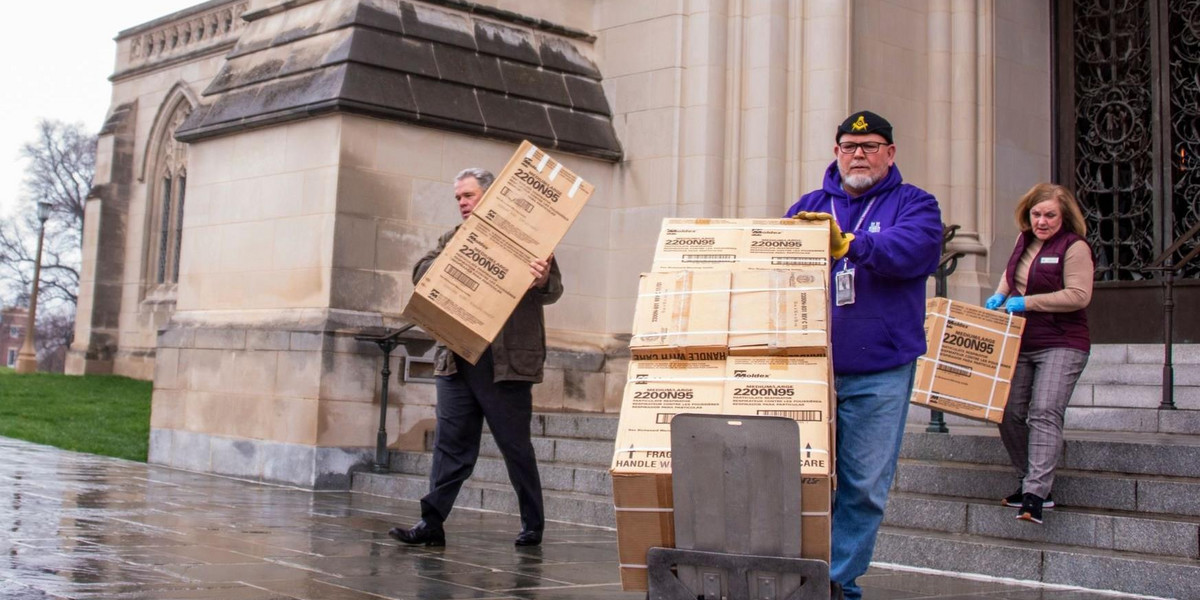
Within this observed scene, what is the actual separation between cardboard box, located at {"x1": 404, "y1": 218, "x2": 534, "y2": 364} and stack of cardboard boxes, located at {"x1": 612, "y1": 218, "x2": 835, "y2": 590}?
2.12 meters

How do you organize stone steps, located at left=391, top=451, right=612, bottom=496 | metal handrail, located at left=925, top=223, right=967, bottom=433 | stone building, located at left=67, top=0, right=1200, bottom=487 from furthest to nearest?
1. stone building, located at left=67, top=0, right=1200, bottom=487
2. stone steps, located at left=391, top=451, right=612, bottom=496
3. metal handrail, located at left=925, top=223, right=967, bottom=433

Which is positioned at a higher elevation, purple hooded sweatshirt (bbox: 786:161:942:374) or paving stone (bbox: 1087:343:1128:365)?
paving stone (bbox: 1087:343:1128:365)

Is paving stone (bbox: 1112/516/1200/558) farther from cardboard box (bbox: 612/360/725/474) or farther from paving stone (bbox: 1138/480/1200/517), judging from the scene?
cardboard box (bbox: 612/360/725/474)

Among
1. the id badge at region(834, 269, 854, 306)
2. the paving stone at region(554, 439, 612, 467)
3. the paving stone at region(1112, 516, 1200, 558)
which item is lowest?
the paving stone at region(1112, 516, 1200, 558)

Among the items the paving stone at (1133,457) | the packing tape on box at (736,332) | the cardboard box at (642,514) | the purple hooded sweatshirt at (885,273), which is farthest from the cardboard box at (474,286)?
the paving stone at (1133,457)

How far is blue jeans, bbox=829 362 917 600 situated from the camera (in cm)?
471

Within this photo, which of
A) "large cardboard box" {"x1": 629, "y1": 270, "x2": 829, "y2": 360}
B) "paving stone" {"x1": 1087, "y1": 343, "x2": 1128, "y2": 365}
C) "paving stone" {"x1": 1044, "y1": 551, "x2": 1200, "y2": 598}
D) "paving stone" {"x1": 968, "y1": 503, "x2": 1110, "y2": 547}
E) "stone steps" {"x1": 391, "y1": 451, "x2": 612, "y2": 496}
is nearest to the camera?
"large cardboard box" {"x1": 629, "y1": 270, "x2": 829, "y2": 360}

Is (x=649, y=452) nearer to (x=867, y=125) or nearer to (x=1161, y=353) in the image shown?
(x=867, y=125)

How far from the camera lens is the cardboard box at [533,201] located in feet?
21.4

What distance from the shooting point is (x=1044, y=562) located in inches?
254

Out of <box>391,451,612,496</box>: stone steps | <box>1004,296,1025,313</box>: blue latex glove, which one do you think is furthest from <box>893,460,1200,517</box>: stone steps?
<box>391,451,612,496</box>: stone steps

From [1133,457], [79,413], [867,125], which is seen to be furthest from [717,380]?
[79,413]

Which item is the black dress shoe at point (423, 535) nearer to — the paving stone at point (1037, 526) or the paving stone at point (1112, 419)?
the paving stone at point (1037, 526)

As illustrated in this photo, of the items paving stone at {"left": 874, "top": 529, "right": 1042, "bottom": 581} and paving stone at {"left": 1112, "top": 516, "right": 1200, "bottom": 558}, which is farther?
paving stone at {"left": 874, "top": 529, "right": 1042, "bottom": 581}
